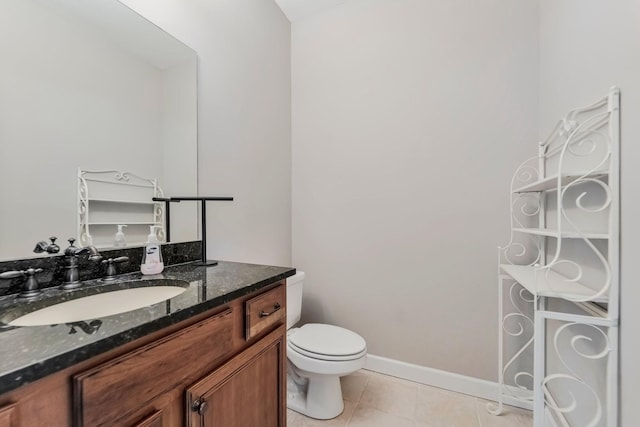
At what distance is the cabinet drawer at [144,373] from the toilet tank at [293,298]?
35.8 inches

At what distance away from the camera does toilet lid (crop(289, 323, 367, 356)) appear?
1.42 metres

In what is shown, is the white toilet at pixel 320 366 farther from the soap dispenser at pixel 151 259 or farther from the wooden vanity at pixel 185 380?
the soap dispenser at pixel 151 259

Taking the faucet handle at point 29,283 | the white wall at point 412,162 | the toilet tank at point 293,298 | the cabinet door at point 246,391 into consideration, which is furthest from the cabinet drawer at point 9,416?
the white wall at point 412,162

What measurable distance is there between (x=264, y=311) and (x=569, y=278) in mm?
1306

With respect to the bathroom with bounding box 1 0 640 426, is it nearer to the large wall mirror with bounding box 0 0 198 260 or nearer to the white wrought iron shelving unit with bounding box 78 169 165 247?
the large wall mirror with bounding box 0 0 198 260

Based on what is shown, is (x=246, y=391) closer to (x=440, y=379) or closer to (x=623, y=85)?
(x=440, y=379)

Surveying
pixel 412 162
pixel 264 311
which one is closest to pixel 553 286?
pixel 412 162

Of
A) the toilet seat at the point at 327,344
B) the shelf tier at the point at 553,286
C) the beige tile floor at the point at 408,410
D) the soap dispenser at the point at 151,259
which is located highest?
the soap dispenser at the point at 151,259

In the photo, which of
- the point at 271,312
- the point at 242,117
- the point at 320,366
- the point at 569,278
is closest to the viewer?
the point at 271,312

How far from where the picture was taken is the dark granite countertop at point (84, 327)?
407 mm

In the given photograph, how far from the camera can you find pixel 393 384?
1.76 metres

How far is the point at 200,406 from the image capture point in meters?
0.69

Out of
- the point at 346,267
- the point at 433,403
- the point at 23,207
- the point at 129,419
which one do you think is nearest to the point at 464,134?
the point at 346,267

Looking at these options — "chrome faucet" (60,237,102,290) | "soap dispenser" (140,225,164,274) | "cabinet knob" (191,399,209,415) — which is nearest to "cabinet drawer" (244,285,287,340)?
"cabinet knob" (191,399,209,415)
